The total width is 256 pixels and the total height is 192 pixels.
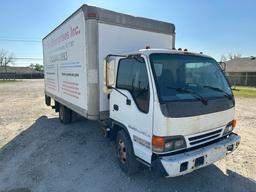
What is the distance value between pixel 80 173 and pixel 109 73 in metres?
2.15

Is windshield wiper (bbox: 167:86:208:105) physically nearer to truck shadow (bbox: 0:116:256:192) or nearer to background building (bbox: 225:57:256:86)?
truck shadow (bbox: 0:116:256:192)

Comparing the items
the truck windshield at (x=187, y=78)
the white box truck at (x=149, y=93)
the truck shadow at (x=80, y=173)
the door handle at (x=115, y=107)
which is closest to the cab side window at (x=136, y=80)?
the white box truck at (x=149, y=93)

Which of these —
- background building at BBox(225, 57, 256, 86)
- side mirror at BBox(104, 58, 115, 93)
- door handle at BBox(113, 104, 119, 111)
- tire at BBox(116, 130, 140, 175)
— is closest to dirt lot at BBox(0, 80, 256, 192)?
tire at BBox(116, 130, 140, 175)

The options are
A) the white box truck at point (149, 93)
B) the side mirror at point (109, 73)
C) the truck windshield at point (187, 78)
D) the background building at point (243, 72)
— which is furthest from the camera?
the background building at point (243, 72)

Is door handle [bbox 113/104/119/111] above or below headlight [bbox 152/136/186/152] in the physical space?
above

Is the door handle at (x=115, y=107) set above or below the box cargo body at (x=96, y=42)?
below

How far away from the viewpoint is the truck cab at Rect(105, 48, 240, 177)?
122 inches

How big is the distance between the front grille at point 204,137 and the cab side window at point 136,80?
0.88 metres

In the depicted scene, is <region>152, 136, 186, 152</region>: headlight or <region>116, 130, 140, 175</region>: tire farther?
<region>116, 130, 140, 175</region>: tire

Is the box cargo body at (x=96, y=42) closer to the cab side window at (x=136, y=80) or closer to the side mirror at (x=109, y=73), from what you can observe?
the side mirror at (x=109, y=73)

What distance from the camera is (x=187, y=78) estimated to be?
3.74m

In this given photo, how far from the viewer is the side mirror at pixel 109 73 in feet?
13.7

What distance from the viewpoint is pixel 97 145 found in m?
5.75

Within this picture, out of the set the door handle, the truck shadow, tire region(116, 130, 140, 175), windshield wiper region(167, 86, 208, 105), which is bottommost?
the truck shadow
